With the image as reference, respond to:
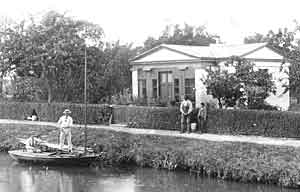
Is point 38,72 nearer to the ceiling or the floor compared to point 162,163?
nearer to the ceiling

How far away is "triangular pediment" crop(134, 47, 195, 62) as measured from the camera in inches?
1402

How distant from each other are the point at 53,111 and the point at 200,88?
9691 mm

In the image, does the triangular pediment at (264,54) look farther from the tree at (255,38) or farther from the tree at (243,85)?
the tree at (255,38)

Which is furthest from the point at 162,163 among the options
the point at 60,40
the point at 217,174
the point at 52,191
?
the point at 60,40

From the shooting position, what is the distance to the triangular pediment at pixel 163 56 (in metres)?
35.6

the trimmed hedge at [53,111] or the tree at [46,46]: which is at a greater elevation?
the tree at [46,46]

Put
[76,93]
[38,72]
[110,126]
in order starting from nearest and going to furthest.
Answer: [110,126] → [38,72] → [76,93]

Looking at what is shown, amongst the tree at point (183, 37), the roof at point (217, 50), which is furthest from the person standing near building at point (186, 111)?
the tree at point (183, 37)

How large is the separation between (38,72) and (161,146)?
1567cm

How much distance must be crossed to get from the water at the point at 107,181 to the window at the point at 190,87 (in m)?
9.82

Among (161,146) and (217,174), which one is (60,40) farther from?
(217,174)

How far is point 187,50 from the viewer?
36.4 m

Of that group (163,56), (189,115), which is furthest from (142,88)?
(189,115)

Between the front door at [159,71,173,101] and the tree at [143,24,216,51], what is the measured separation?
17496mm
